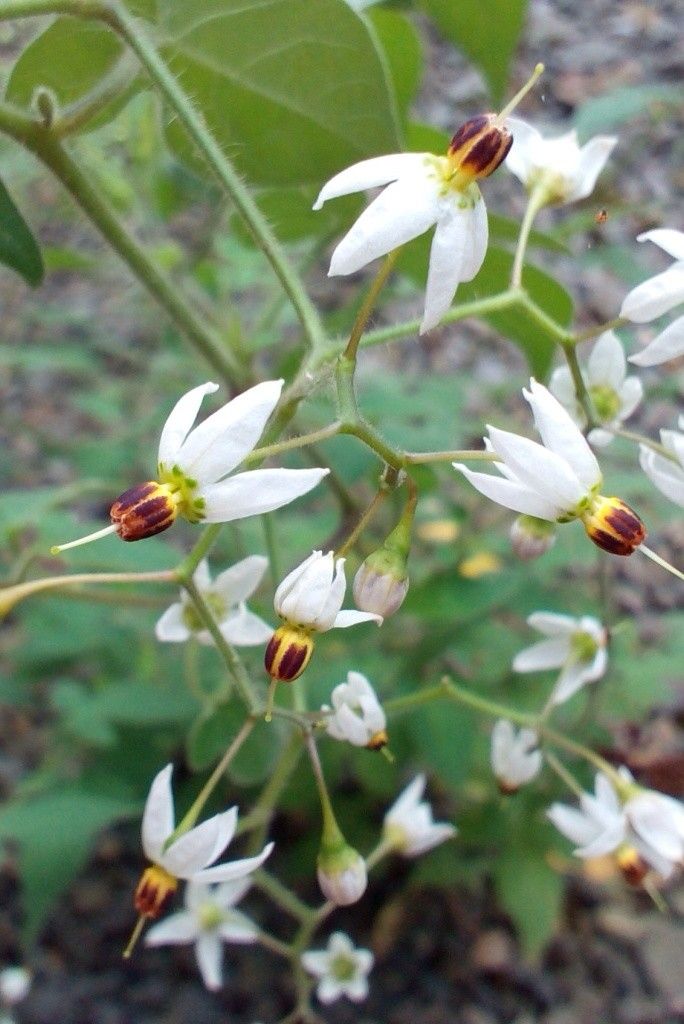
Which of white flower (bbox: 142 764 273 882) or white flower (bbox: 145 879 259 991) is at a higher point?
white flower (bbox: 142 764 273 882)

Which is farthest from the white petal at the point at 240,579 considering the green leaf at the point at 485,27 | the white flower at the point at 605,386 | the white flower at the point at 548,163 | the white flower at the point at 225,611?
the green leaf at the point at 485,27

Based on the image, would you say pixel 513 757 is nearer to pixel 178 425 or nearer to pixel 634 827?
pixel 634 827

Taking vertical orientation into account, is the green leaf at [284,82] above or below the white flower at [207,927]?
above

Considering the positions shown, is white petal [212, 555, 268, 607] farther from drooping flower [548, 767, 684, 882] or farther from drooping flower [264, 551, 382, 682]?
drooping flower [548, 767, 684, 882]

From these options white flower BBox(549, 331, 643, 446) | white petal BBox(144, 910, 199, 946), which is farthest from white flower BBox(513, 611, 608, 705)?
white petal BBox(144, 910, 199, 946)

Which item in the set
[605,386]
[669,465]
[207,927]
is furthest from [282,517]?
[669,465]

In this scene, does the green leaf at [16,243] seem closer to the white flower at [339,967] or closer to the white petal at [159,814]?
the white petal at [159,814]

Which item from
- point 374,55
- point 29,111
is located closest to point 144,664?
point 29,111
